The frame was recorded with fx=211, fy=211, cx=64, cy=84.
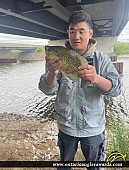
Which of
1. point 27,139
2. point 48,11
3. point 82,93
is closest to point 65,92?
point 82,93

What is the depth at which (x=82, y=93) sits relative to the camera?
85 cm

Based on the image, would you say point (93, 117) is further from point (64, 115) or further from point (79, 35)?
point (79, 35)

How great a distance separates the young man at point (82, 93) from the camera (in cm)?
79

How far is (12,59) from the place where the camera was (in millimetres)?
5207

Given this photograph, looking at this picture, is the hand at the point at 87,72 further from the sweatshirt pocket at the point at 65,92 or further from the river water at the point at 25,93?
the river water at the point at 25,93

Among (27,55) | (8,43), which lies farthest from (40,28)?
(27,55)

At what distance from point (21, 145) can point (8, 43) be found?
188cm

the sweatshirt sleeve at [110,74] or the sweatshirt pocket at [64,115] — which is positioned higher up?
the sweatshirt sleeve at [110,74]

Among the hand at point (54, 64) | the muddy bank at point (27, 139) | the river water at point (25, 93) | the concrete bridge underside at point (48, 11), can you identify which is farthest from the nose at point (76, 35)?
the river water at point (25, 93)

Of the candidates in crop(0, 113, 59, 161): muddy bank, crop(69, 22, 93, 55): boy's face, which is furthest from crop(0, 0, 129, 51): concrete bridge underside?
crop(69, 22, 93, 55): boy's face

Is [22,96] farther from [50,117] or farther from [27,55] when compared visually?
[50,117]

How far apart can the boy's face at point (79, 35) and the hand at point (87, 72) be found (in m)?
0.12

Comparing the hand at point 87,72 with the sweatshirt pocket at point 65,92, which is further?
the sweatshirt pocket at point 65,92

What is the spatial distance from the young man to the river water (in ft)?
7.30
